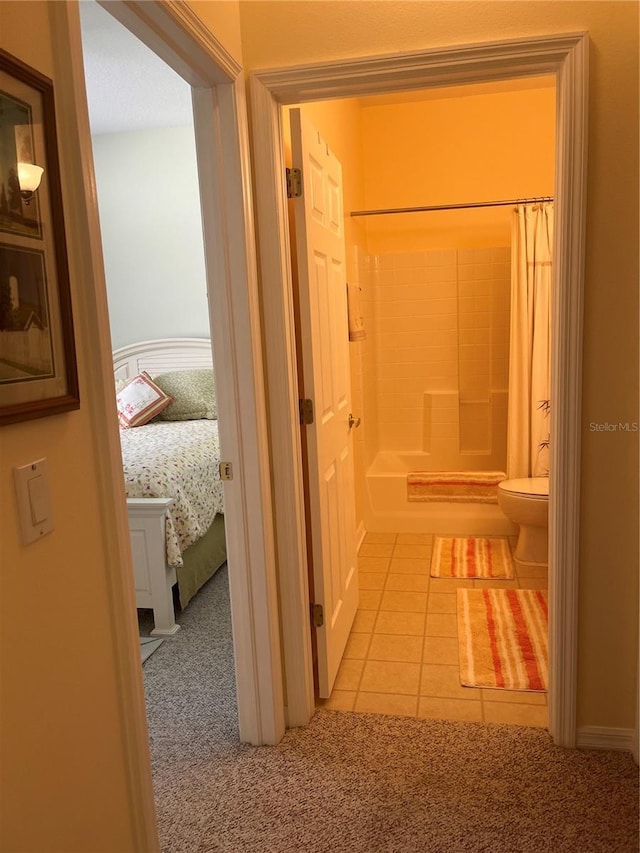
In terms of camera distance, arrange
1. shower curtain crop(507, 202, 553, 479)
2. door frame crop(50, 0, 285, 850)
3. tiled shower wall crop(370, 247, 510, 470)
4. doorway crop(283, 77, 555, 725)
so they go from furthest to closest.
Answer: tiled shower wall crop(370, 247, 510, 470)
doorway crop(283, 77, 555, 725)
shower curtain crop(507, 202, 553, 479)
door frame crop(50, 0, 285, 850)

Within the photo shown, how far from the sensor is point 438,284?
467 cm

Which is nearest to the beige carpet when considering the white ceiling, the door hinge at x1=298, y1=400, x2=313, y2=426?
the door hinge at x1=298, y1=400, x2=313, y2=426

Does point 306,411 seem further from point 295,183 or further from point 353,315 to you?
point 353,315

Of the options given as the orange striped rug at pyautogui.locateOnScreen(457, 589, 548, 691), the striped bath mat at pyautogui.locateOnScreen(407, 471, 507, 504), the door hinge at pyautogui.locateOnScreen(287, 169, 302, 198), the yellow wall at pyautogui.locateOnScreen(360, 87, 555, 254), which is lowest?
the orange striped rug at pyautogui.locateOnScreen(457, 589, 548, 691)

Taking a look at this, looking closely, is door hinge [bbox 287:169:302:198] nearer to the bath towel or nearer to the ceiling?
the bath towel

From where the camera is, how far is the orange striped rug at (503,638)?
2.57 meters

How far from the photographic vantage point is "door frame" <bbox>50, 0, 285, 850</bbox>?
1.12 metres

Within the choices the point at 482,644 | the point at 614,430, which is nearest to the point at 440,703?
the point at 482,644

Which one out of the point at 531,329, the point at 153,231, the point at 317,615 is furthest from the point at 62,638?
the point at 153,231

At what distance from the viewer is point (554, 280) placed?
1956mm

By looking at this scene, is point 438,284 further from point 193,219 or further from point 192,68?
point 192,68

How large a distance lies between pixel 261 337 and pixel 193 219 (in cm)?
340

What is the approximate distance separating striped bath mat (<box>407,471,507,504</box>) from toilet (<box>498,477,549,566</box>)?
0.39m

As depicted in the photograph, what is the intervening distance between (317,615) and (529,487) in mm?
1814
